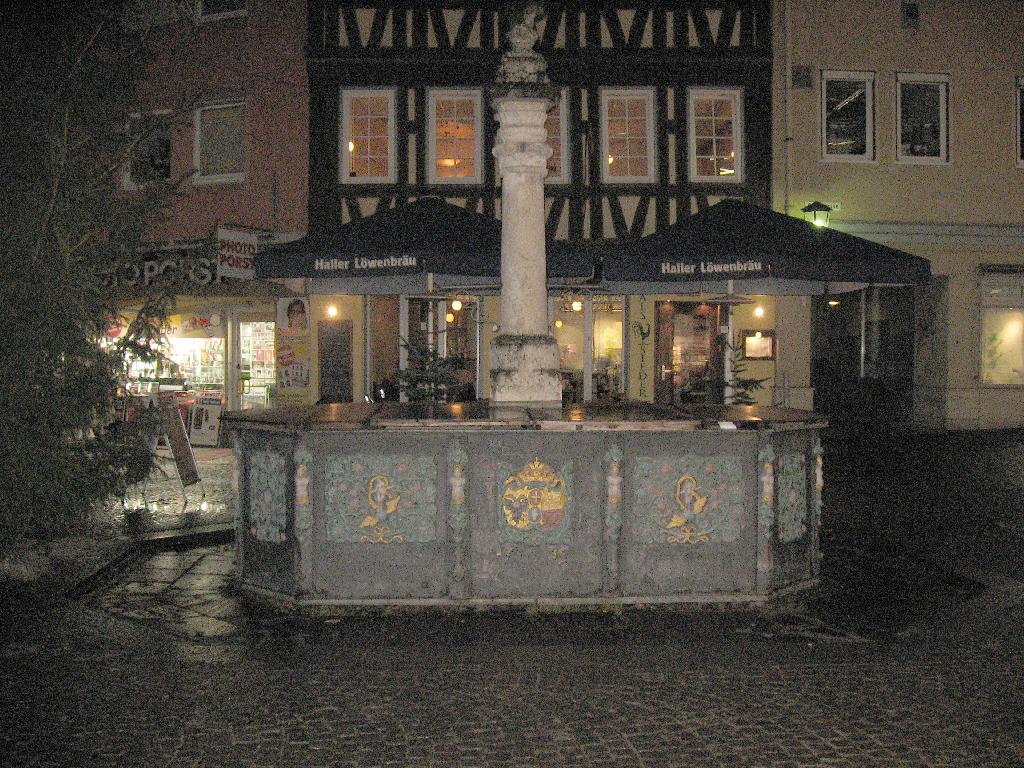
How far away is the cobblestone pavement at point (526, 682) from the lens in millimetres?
4078

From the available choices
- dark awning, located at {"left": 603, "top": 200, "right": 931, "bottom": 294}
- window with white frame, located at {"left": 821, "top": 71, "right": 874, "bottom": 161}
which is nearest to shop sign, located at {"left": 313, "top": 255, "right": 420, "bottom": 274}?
dark awning, located at {"left": 603, "top": 200, "right": 931, "bottom": 294}

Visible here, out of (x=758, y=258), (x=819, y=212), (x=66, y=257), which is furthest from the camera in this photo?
(x=819, y=212)

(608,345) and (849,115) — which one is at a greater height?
(849,115)

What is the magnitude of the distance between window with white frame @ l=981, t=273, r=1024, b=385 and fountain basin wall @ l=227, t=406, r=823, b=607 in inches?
552

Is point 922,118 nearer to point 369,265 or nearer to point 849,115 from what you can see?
point 849,115

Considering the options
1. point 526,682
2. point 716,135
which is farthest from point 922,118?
point 526,682

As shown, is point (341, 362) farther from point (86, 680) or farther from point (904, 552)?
point (86, 680)

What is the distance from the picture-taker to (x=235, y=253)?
→ 14.3 metres

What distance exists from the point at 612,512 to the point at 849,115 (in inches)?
562

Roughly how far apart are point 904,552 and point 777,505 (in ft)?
8.57

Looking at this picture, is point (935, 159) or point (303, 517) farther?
point (935, 159)

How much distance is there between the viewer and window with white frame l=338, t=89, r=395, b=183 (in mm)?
17219

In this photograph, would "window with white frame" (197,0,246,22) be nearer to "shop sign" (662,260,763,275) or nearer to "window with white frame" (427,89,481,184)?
"window with white frame" (427,89,481,184)

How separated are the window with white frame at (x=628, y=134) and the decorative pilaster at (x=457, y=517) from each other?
39.9 ft
